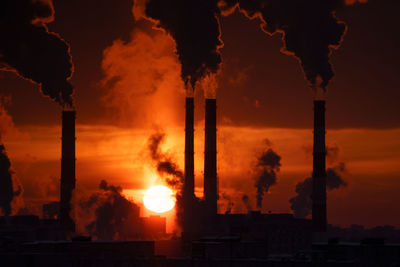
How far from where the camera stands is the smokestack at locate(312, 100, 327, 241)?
73.9 m

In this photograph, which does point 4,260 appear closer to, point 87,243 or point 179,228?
point 87,243

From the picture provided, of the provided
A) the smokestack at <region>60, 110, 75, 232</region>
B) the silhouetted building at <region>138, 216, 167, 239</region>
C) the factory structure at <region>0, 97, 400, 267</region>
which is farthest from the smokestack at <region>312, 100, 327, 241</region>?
the silhouetted building at <region>138, 216, 167, 239</region>

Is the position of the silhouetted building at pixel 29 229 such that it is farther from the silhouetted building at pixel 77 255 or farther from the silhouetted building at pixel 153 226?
the silhouetted building at pixel 153 226

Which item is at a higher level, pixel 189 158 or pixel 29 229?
pixel 189 158

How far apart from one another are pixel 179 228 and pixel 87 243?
29.0m

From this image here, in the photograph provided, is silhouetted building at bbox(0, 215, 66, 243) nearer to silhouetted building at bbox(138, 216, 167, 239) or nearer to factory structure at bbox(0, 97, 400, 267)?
factory structure at bbox(0, 97, 400, 267)

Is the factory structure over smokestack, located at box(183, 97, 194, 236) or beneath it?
beneath

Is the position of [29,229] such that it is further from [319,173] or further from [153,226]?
[319,173]

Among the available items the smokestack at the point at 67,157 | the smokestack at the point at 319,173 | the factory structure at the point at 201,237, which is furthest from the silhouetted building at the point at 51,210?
the smokestack at the point at 319,173

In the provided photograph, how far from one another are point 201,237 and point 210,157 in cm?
740

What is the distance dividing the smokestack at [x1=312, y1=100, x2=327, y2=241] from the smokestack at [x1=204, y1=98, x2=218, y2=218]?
1059 cm

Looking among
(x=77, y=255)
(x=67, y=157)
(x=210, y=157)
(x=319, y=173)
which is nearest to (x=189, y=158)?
(x=210, y=157)

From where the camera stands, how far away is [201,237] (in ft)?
258

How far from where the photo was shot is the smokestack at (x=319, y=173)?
242 ft
